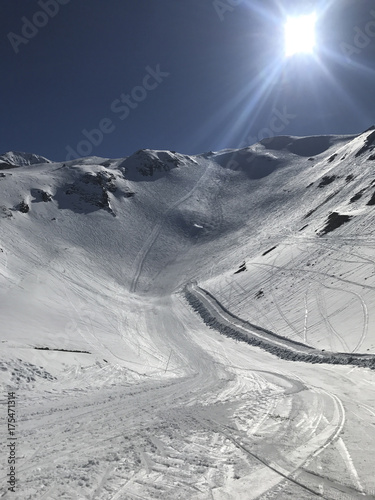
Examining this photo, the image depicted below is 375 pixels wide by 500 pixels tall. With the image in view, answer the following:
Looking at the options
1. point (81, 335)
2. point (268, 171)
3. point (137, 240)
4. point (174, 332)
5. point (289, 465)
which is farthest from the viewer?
point (268, 171)

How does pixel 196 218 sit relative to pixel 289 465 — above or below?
above

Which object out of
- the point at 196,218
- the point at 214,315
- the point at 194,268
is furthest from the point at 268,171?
the point at 214,315

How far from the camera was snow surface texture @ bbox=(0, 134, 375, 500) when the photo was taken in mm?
6004

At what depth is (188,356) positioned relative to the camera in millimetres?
19906

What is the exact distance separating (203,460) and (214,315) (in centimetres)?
2413

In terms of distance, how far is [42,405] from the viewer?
988 centimetres

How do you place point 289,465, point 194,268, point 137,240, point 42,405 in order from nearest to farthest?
1. point 289,465
2. point 42,405
3. point 194,268
4. point 137,240

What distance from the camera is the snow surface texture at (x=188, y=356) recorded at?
19.7ft

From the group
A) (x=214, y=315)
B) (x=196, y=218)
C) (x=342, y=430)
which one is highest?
(x=196, y=218)

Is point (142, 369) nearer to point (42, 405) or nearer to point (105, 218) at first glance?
point (42, 405)

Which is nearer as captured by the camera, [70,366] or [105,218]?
[70,366]

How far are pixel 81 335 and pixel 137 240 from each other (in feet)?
162

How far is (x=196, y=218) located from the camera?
82.2 metres

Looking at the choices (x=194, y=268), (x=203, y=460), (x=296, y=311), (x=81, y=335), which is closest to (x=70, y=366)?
(x=81, y=335)
